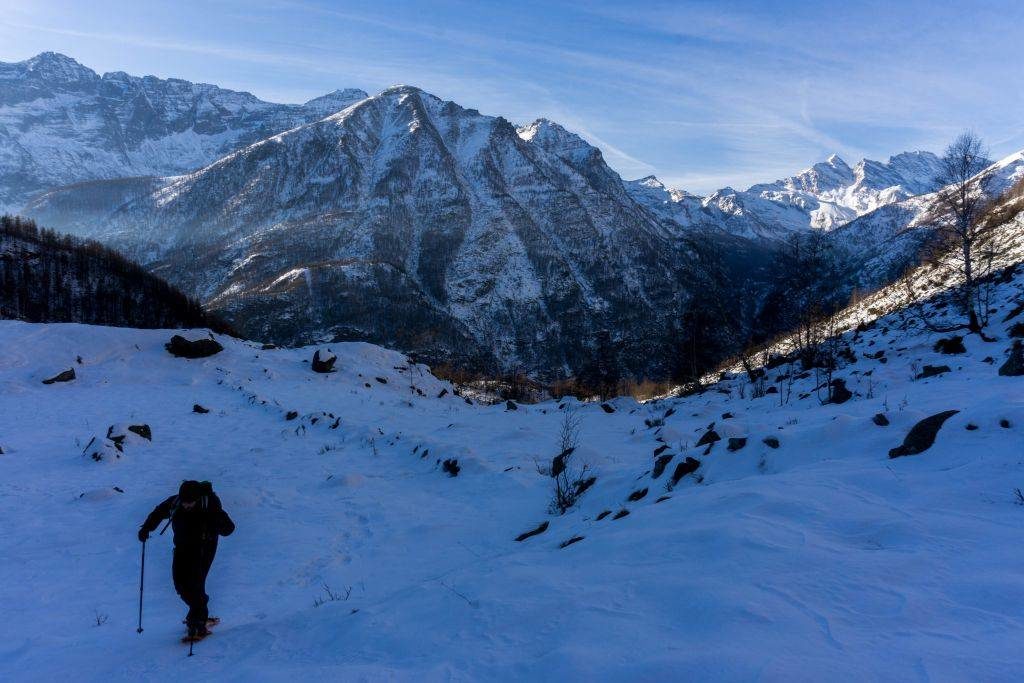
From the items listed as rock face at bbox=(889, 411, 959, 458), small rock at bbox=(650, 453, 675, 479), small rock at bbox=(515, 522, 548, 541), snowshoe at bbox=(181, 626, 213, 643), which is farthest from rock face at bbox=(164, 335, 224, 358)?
rock face at bbox=(889, 411, 959, 458)

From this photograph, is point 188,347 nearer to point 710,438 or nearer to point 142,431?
point 142,431

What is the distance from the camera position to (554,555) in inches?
Result: 265

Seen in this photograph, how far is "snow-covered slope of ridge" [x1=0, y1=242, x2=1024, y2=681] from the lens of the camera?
12.5 feet

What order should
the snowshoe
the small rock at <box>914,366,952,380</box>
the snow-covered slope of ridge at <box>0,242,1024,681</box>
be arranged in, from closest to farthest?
the snow-covered slope of ridge at <box>0,242,1024,681</box>, the snowshoe, the small rock at <box>914,366,952,380</box>

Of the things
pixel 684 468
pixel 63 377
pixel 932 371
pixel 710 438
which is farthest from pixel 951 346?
pixel 63 377

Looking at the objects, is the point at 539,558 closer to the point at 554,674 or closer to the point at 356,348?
the point at 554,674

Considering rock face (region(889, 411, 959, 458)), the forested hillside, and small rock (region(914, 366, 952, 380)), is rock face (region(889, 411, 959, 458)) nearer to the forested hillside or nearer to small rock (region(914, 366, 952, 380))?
small rock (region(914, 366, 952, 380))

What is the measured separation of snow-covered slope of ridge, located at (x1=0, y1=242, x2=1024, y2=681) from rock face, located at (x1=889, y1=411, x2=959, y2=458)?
206 mm

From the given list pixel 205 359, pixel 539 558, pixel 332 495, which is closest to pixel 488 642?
pixel 539 558

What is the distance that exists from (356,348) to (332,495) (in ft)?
96.0

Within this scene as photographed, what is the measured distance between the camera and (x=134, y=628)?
6578 mm

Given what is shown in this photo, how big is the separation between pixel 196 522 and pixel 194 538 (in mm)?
190

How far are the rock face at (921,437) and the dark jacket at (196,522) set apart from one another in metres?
9.64

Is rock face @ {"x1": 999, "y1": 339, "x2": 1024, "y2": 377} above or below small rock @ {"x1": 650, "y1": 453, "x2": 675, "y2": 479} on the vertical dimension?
above
